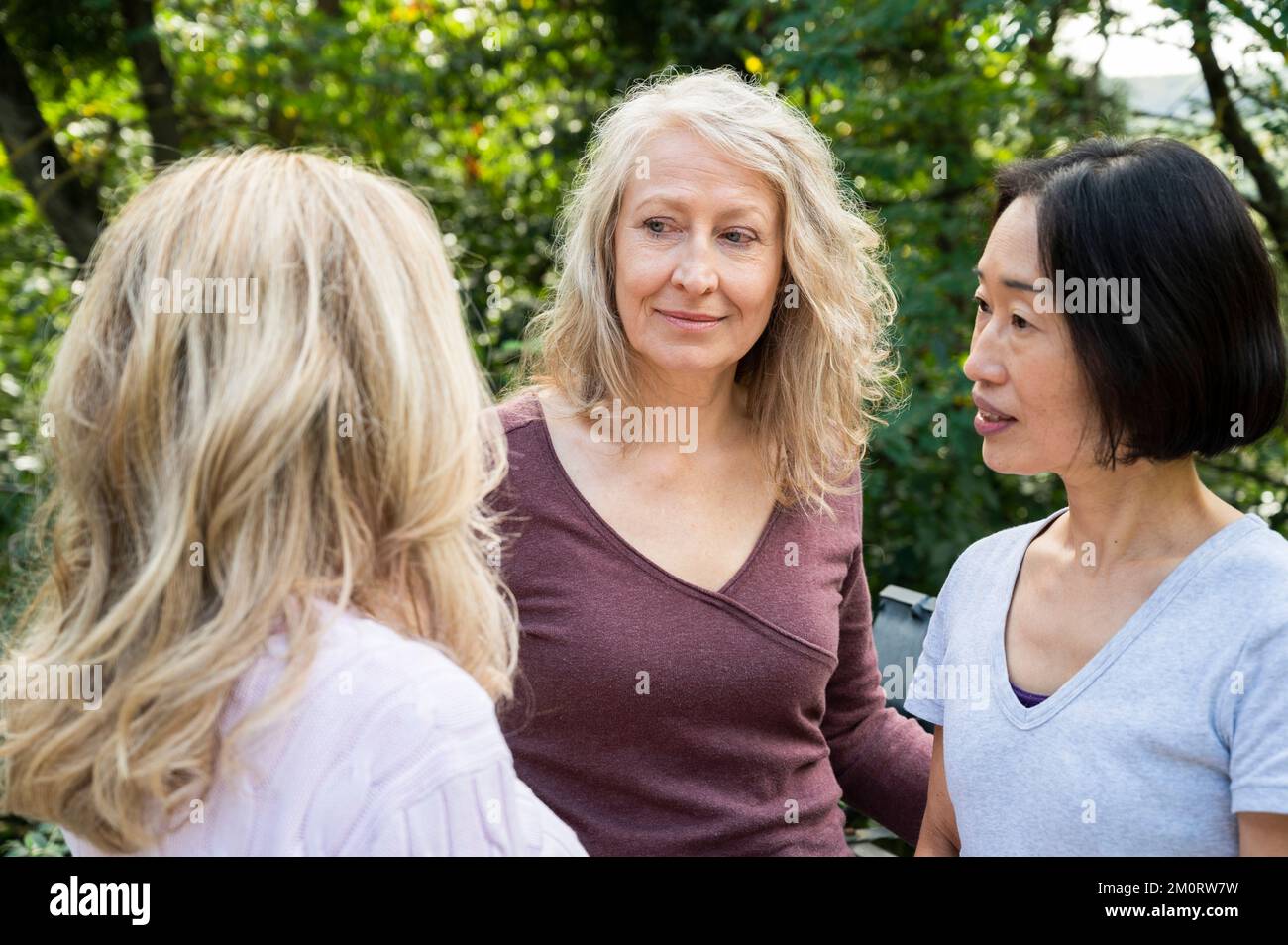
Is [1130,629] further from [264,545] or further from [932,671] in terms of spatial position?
[264,545]

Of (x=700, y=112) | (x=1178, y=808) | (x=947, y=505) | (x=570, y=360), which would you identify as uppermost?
(x=700, y=112)

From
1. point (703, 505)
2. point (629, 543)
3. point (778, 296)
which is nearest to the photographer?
point (629, 543)

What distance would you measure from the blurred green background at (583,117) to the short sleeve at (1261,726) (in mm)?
2033

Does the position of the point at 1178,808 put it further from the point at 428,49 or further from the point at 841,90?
the point at 428,49

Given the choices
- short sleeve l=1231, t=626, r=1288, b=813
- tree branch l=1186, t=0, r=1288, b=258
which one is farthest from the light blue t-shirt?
tree branch l=1186, t=0, r=1288, b=258

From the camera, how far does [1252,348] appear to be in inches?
60.7

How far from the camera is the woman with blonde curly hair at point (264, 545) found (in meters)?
1.10

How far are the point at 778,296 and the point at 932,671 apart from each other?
763 mm

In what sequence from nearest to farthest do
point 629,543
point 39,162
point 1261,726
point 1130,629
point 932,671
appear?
point 1261,726 < point 1130,629 < point 932,671 < point 629,543 < point 39,162

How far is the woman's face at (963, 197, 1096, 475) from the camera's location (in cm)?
161

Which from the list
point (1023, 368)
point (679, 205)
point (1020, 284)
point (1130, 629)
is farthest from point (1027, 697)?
point (679, 205)

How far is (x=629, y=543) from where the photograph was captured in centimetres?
209
